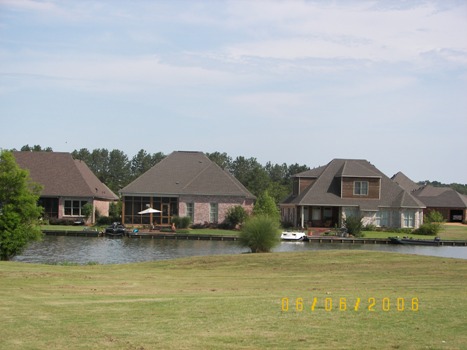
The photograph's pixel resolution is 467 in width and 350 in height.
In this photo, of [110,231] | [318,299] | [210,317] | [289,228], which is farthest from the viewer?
[289,228]

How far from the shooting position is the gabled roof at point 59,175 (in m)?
76.8

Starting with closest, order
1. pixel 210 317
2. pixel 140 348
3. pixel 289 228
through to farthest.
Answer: pixel 140 348 → pixel 210 317 → pixel 289 228

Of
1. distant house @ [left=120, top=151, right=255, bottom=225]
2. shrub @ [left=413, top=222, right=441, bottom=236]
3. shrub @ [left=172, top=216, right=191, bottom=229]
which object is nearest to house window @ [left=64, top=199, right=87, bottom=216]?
distant house @ [left=120, top=151, right=255, bottom=225]

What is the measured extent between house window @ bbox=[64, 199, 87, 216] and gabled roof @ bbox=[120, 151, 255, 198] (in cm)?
631

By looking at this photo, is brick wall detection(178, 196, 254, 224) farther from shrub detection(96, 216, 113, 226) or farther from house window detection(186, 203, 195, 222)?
shrub detection(96, 216, 113, 226)

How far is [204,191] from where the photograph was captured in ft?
242

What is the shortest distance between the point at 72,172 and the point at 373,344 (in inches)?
2779

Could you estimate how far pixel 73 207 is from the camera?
254 feet

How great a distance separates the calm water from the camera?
4194cm

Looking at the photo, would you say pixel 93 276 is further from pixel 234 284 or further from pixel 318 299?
pixel 318 299

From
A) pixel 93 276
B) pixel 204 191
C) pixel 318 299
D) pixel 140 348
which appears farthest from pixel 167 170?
pixel 140 348

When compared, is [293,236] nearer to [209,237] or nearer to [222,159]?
Answer: [209,237]

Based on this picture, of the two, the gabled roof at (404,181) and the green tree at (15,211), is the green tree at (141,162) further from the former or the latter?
the green tree at (15,211)
